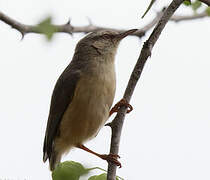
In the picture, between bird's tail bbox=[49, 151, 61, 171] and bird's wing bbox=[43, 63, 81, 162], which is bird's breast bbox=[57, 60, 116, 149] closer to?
bird's wing bbox=[43, 63, 81, 162]

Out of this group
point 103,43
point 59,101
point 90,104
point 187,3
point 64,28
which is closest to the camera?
point 187,3

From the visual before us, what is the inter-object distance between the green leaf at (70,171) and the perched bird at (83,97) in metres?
1.84

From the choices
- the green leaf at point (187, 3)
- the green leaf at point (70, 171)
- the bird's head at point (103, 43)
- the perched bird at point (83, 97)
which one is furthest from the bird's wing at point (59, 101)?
the green leaf at point (70, 171)

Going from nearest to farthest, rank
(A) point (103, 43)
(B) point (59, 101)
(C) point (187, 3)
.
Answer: (C) point (187, 3)
(B) point (59, 101)
(A) point (103, 43)

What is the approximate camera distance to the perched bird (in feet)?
14.6

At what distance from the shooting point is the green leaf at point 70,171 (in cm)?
243

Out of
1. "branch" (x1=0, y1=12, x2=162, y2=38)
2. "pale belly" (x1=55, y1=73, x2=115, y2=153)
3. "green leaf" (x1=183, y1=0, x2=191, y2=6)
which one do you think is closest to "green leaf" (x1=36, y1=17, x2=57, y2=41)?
"branch" (x1=0, y1=12, x2=162, y2=38)

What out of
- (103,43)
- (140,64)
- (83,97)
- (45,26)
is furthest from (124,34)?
(45,26)

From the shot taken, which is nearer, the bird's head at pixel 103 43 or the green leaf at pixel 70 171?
the green leaf at pixel 70 171

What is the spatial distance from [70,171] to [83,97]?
2039 mm

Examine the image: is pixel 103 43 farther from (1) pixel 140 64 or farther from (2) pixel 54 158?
(1) pixel 140 64

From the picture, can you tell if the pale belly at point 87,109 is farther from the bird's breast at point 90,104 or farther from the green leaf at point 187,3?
the green leaf at point 187,3

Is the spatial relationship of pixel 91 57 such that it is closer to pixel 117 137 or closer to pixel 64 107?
pixel 64 107

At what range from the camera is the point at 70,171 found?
2.46 metres
